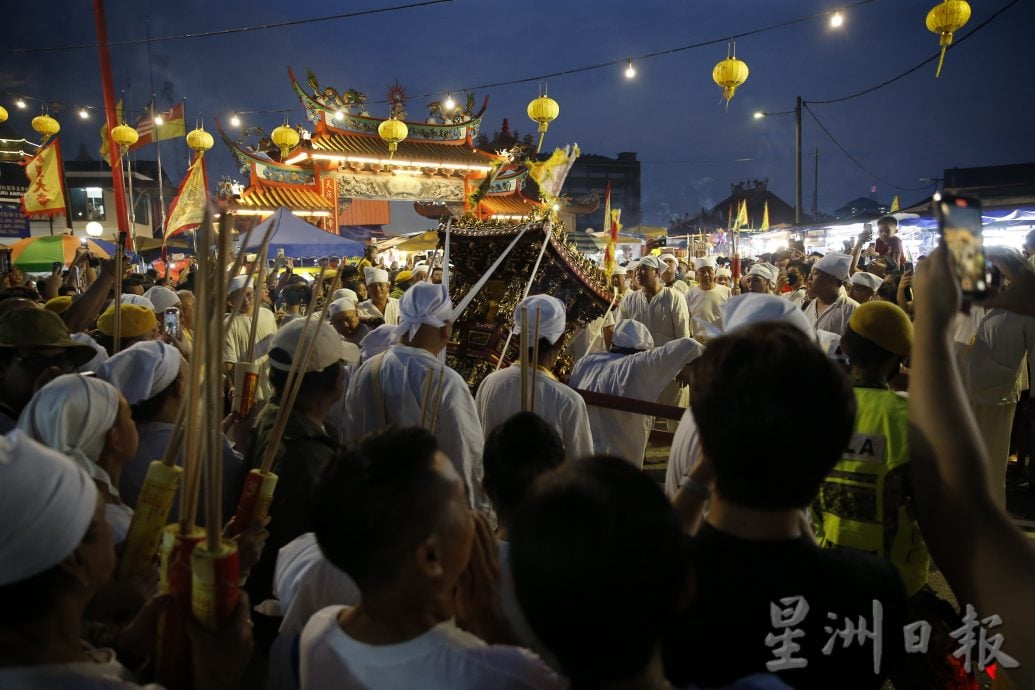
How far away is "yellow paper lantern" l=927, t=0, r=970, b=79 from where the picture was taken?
6.72 metres

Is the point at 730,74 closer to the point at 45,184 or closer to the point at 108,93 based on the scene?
the point at 45,184

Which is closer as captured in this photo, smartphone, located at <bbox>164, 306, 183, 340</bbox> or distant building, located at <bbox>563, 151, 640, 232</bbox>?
smartphone, located at <bbox>164, 306, 183, 340</bbox>

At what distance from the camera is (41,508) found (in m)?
0.97

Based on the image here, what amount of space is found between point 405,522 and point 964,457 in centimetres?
94

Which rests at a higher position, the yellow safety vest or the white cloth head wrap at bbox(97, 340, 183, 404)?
the white cloth head wrap at bbox(97, 340, 183, 404)

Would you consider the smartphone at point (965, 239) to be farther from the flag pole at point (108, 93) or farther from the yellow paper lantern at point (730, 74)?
the flag pole at point (108, 93)

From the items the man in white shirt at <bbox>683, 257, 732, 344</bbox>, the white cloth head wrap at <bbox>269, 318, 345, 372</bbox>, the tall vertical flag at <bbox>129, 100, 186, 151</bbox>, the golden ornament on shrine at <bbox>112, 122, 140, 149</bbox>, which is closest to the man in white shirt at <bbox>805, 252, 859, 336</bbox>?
the man in white shirt at <bbox>683, 257, 732, 344</bbox>

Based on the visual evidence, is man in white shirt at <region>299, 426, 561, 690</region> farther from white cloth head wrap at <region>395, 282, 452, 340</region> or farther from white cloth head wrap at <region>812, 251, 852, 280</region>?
white cloth head wrap at <region>812, 251, 852, 280</region>

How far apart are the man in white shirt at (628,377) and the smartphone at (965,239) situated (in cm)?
212

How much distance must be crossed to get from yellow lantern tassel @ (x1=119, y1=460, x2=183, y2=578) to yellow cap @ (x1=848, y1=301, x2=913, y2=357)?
76.2 inches

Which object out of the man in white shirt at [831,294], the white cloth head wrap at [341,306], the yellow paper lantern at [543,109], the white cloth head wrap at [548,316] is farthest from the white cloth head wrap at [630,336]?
the yellow paper lantern at [543,109]

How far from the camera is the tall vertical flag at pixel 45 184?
9.02m

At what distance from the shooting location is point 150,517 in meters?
1.32

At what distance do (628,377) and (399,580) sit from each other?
247 cm
